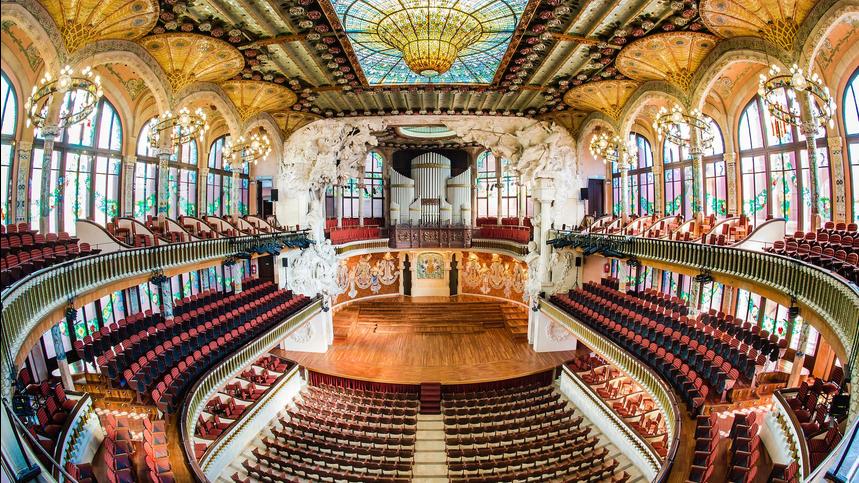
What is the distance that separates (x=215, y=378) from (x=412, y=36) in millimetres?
10122

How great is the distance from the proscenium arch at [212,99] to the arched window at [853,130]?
1989 cm

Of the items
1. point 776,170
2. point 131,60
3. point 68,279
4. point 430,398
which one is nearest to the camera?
point 68,279

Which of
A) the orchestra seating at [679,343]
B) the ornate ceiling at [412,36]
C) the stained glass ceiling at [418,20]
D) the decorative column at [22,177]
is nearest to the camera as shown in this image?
the orchestra seating at [679,343]

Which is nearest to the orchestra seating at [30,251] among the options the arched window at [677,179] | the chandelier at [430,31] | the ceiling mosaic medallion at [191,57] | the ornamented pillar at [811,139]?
the ceiling mosaic medallion at [191,57]

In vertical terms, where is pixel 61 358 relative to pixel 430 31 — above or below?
below

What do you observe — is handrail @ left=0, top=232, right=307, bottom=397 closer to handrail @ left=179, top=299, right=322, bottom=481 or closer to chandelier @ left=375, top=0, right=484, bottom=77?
handrail @ left=179, top=299, right=322, bottom=481

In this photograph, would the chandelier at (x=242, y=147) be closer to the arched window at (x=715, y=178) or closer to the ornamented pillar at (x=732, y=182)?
the arched window at (x=715, y=178)

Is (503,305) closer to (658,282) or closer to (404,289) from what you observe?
(404,289)

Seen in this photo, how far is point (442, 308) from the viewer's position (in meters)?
24.6

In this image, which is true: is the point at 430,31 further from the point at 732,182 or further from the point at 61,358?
the point at 732,182

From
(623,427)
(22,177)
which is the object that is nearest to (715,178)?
(623,427)

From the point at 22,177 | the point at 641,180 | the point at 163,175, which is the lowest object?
the point at 22,177

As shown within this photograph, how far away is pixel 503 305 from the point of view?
83.2 ft

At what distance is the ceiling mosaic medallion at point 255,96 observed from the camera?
56.5ft
